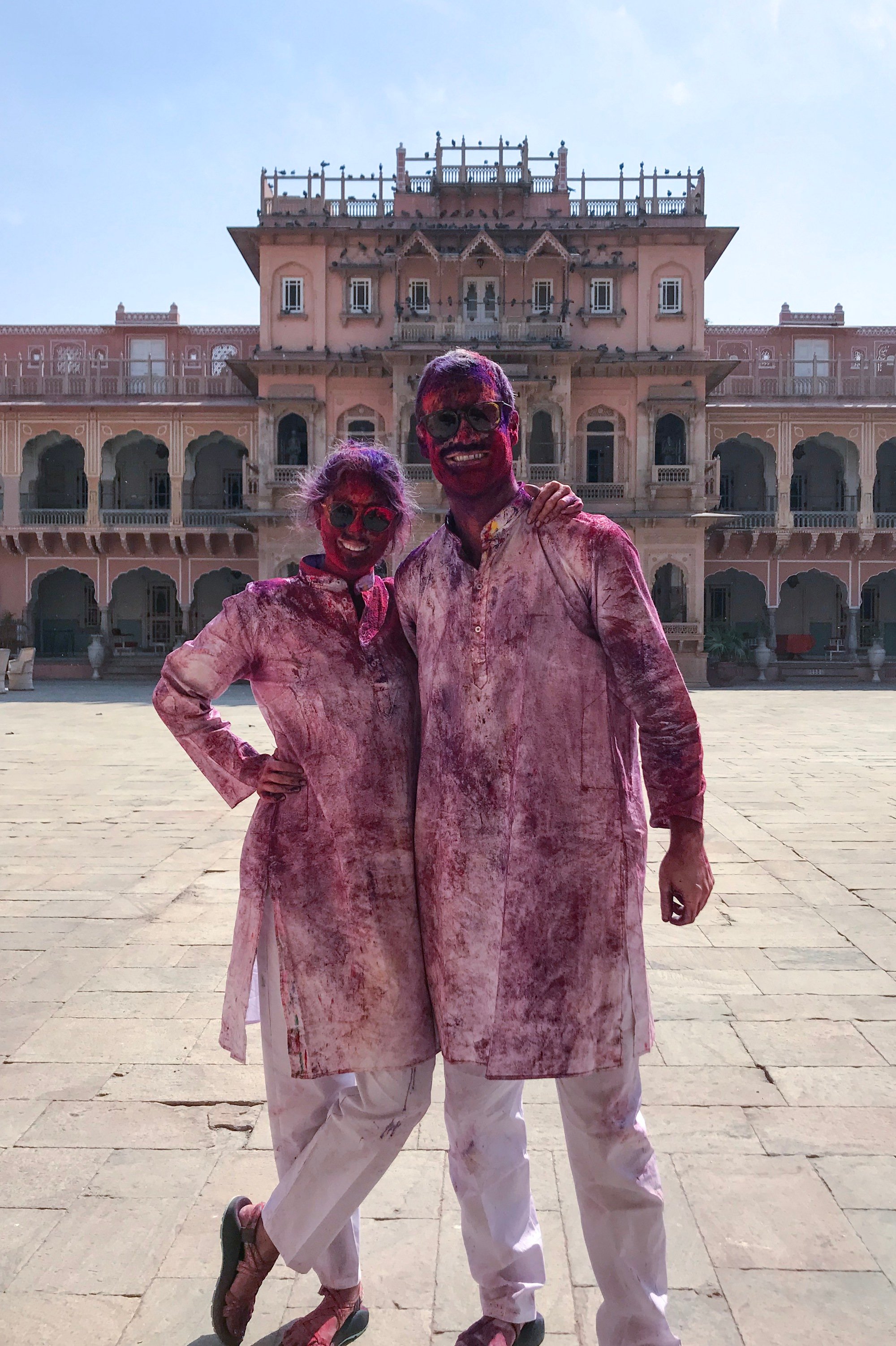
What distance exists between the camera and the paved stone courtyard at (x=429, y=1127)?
2.20m

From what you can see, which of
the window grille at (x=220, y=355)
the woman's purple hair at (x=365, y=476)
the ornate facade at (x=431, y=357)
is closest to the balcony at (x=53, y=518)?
the ornate facade at (x=431, y=357)

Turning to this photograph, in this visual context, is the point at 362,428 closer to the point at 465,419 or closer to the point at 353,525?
the point at 353,525

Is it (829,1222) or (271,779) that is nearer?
(271,779)

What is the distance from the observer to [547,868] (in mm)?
1960

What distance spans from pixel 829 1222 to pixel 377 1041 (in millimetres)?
1255

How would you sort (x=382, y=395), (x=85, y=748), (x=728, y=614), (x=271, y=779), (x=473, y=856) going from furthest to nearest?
(x=728, y=614)
(x=382, y=395)
(x=85, y=748)
(x=271, y=779)
(x=473, y=856)

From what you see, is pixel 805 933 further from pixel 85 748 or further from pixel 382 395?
pixel 382 395

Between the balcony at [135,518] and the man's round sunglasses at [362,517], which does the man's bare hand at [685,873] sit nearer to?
the man's round sunglasses at [362,517]

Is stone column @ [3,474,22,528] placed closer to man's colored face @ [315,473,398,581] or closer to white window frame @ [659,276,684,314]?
white window frame @ [659,276,684,314]

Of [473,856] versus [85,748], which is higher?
[473,856]

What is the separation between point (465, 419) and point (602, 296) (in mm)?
25224

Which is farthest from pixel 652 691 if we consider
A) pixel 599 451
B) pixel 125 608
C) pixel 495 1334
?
pixel 125 608

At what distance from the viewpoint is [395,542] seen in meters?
2.44

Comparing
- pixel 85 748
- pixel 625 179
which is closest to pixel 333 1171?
pixel 85 748
